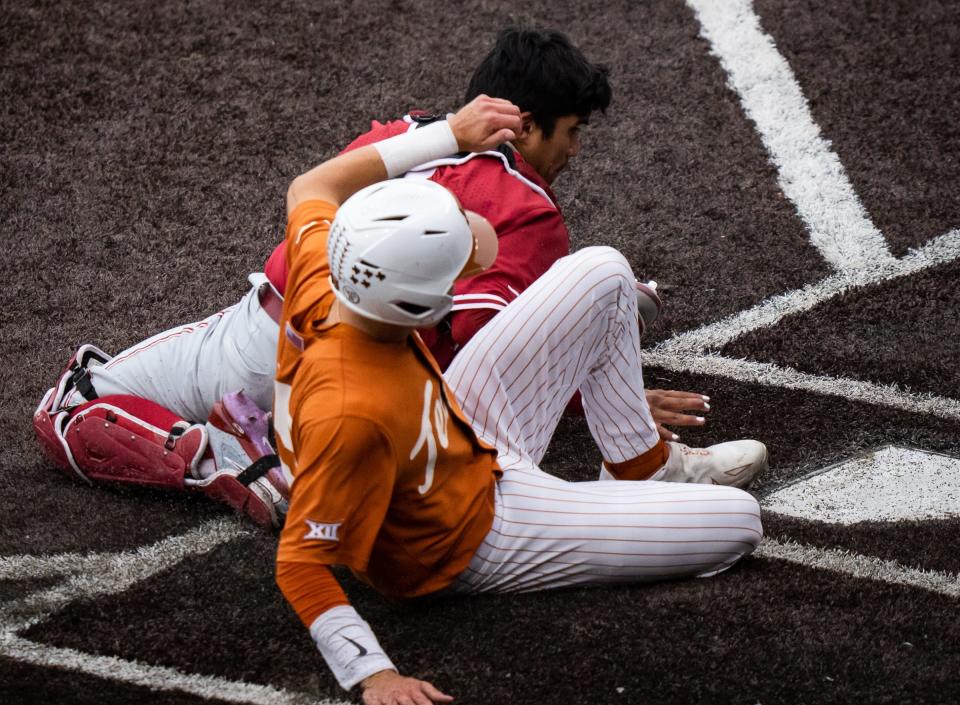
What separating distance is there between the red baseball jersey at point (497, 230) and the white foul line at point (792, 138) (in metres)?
1.69

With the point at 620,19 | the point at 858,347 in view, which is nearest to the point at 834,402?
the point at 858,347

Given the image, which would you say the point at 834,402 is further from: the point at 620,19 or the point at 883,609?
the point at 620,19

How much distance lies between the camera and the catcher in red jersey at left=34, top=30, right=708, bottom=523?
3141mm

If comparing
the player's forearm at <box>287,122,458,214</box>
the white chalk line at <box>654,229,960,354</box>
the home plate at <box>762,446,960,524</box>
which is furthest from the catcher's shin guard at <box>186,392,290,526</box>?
the white chalk line at <box>654,229,960,354</box>

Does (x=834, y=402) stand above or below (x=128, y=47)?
below

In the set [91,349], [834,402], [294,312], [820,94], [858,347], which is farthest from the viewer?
[820,94]

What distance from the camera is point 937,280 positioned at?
14.2 feet

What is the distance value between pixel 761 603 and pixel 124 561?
152 cm

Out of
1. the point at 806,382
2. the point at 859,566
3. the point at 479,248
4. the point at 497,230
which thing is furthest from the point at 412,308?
the point at 806,382

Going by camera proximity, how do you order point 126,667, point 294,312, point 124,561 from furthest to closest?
1. point 124,561
2. point 126,667
3. point 294,312

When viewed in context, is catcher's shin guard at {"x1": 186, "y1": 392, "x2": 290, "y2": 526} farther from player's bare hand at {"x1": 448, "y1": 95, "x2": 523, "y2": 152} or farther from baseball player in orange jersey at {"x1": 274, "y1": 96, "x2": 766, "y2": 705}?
player's bare hand at {"x1": 448, "y1": 95, "x2": 523, "y2": 152}

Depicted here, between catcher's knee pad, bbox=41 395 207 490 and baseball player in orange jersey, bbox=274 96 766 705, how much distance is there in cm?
74

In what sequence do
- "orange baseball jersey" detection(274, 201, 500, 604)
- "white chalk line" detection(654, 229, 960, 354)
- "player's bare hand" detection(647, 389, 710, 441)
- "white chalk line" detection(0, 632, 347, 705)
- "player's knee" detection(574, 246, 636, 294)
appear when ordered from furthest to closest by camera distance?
1. "white chalk line" detection(654, 229, 960, 354)
2. "player's bare hand" detection(647, 389, 710, 441)
3. "player's knee" detection(574, 246, 636, 294)
4. "white chalk line" detection(0, 632, 347, 705)
5. "orange baseball jersey" detection(274, 201, 500, 604)

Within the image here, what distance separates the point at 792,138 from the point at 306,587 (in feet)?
11.7
